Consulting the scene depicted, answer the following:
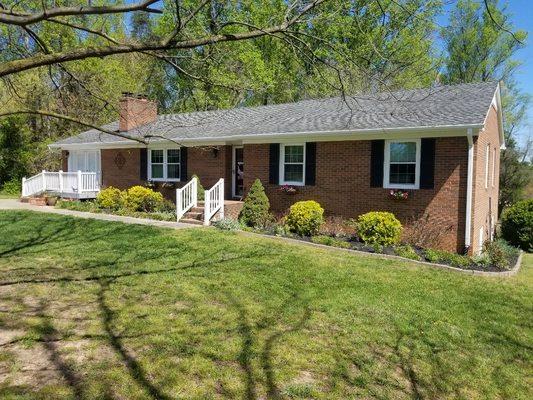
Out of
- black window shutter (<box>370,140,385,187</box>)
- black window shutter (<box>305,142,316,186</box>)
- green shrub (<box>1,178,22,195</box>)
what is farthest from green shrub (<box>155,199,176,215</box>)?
green shrub (<box>1,178,22,195</box>)

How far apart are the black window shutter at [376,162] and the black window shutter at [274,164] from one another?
10.7 ft

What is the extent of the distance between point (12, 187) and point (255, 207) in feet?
67.2

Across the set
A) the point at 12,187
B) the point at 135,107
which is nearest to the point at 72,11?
the point at 135,107

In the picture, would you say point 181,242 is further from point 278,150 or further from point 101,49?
point 101,49

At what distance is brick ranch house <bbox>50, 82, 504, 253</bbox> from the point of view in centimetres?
1105

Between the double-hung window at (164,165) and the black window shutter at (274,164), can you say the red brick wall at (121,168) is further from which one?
the black window shutter at (274,164)

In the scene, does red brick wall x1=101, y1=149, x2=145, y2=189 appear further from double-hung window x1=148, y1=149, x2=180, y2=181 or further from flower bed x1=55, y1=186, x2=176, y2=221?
flower bed x1=55, y1=186, x2=176, y2=221

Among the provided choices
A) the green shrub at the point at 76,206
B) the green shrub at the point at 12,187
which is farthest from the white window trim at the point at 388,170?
the green shrub at the point at 12,187

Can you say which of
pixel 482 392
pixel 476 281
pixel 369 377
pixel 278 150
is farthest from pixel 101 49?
pixel 278 150

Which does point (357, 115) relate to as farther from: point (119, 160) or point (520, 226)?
point (119, 160)

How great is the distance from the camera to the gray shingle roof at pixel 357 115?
11.4m

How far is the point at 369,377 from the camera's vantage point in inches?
169

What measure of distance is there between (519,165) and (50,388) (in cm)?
2578

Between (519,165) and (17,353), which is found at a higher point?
(519,165)
